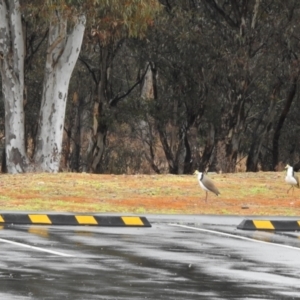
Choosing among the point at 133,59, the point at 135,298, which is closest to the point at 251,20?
the point at 133,59

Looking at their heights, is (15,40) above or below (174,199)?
above

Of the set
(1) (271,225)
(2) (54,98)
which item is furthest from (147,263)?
(2) (54,98)

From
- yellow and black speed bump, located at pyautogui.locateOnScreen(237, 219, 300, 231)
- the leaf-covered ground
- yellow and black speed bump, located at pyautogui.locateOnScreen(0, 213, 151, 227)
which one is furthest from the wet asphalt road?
the leaf-covered ground

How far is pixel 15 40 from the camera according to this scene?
33.8 meters

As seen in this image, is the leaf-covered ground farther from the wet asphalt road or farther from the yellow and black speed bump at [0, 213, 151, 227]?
the wet asphalt road

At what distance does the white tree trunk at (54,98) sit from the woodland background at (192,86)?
1.35 m

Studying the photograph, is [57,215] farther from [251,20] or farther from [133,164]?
[133,164]

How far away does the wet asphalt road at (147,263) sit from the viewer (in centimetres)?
880

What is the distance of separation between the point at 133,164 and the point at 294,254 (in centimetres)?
3814

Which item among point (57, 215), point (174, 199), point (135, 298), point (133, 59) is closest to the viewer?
point (135, 298)

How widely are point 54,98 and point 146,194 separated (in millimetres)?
10138

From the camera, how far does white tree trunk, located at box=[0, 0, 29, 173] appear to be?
110 feet

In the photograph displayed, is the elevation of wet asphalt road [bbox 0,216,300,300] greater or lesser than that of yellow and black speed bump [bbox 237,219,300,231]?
greater

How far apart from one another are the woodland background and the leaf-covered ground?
825 centimetres
